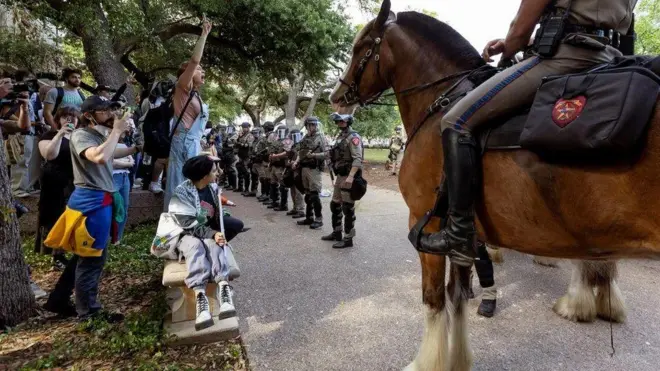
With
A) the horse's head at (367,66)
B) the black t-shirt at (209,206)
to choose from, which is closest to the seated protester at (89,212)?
the black t-shirt at (209,206)

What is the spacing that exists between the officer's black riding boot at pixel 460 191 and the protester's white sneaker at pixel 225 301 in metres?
1.95

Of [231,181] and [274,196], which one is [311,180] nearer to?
[274,196]

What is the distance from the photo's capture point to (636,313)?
378cm

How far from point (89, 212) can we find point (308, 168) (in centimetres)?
523

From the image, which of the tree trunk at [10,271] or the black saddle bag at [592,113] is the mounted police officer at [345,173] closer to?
the tree trunk at [10,271]

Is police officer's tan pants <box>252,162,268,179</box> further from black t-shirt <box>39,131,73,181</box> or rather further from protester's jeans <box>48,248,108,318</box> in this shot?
protester's jeans <box>48,248,108,318</box>

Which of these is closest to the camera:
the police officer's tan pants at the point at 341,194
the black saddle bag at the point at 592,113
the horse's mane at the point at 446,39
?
the black saddle bag at the point at 592,113

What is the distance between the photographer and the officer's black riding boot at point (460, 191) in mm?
2084

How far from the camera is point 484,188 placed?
85.1 inches

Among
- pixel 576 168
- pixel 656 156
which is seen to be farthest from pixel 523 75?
pixel 656 156

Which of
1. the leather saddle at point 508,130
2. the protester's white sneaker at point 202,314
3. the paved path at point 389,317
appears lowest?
the paved path at point 389,317

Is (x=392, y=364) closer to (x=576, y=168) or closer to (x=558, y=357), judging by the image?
(x=558, y=357)

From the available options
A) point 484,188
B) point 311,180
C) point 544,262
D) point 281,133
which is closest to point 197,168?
point 484,188

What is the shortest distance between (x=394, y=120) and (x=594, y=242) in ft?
102
